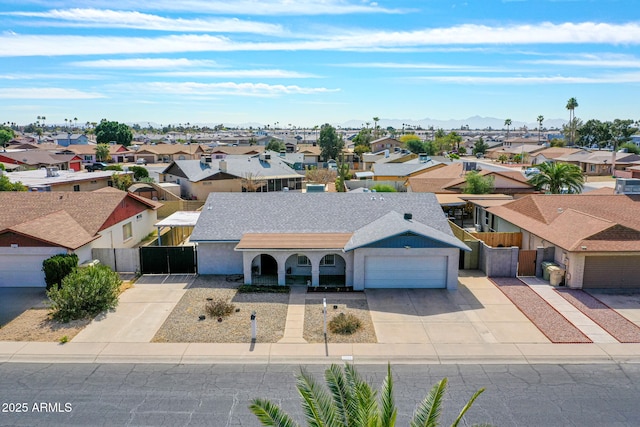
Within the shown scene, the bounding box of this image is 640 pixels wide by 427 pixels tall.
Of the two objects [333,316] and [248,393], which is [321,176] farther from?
[248,393]

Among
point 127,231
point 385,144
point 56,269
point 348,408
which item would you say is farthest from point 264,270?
point 385,144

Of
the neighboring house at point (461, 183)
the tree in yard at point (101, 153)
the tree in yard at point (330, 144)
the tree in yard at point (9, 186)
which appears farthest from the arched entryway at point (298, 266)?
the tree in yard at point (101, 153)

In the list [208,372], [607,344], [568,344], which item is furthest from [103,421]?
[607,344]

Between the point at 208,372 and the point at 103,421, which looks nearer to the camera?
the point at 103,421

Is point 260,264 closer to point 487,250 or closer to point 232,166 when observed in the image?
point 487,250

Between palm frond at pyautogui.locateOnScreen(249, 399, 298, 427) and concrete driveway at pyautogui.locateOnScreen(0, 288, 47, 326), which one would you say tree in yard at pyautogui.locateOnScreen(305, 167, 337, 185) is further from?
palm frond at pyautogui.locateOnScreen(249, 399, 298, 427)
